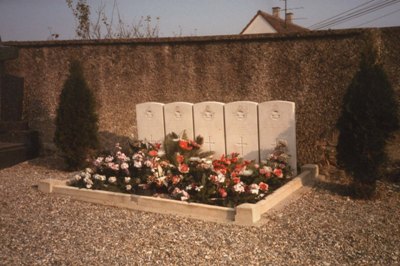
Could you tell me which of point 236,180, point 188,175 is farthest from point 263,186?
point 188,175

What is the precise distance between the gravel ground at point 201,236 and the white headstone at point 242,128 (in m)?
1.07

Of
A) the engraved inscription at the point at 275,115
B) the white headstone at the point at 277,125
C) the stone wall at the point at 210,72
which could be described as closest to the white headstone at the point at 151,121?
the stone wall at the point at 210,72

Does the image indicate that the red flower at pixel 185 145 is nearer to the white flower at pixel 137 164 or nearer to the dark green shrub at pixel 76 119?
the white flower at pixel 137 164

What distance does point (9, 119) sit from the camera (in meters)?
8.69

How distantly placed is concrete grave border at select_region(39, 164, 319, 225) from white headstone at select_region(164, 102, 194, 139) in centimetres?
162

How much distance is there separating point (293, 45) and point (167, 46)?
2.19 m

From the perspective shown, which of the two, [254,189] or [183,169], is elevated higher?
[183,169]

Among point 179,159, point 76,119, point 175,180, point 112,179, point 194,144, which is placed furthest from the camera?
point 76,119

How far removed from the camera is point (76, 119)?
703 centimetres

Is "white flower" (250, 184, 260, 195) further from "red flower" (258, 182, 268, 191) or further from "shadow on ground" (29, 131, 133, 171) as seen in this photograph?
"shadow on ground" (29, 131, 133, 171)

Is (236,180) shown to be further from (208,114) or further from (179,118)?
(179,118)

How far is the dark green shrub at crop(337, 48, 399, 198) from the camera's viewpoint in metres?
4.97

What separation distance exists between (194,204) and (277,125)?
1.75 m

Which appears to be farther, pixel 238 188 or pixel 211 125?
pixel 211 125
